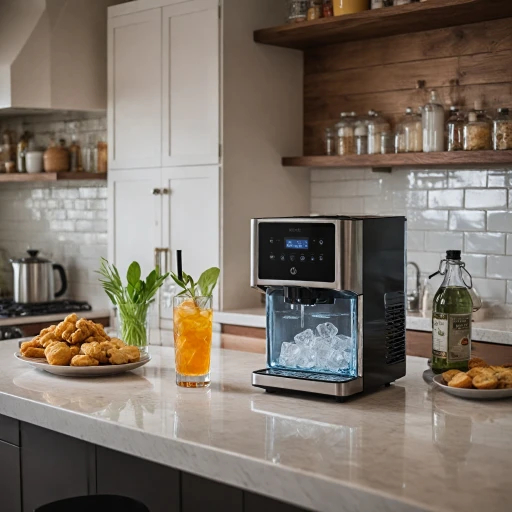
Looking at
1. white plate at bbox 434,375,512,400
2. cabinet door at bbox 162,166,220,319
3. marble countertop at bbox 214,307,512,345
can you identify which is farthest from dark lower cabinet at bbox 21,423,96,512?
cabinet door at bbox 162,166,220,319

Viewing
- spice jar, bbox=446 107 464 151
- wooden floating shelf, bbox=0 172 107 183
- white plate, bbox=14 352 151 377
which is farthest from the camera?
wooden floating shelf, bbox=0 172 107 183

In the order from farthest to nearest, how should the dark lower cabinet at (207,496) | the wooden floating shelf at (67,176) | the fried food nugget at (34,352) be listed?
1. the wooden floating shelf at (67,176)
2. the fried food nugget at (34,352)
3. the dark lower cabinet at (207,496)

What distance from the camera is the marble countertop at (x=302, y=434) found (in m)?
1.53

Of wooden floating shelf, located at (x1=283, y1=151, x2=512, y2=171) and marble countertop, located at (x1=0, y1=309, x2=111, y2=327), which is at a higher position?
wooden floating shelf, located at (x1=283, y1=151, x2=512, y2=171)

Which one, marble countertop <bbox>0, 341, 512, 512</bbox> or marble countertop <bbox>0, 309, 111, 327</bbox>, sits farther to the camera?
marble countertop <bbox>0, 309, 111, 327</bbox>

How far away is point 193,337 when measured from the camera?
2326mm

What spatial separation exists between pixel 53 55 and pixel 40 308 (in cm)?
148

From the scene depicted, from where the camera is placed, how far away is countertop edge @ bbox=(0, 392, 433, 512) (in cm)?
151

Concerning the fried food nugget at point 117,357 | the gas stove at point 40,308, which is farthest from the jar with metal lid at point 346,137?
the fried food nugget at point 117,357

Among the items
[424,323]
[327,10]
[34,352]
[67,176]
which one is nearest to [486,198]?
[424,323]

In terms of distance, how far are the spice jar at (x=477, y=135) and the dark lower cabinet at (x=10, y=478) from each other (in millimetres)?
2436

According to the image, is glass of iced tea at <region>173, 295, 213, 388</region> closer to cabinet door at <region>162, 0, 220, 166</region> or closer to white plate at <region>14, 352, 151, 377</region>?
white plate at <region>14, 352, 151, 377</region>

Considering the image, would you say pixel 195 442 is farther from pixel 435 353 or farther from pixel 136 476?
pixel 435 353

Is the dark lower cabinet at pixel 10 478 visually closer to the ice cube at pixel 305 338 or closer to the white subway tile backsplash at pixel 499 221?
the ice cube at pixel 305 338
